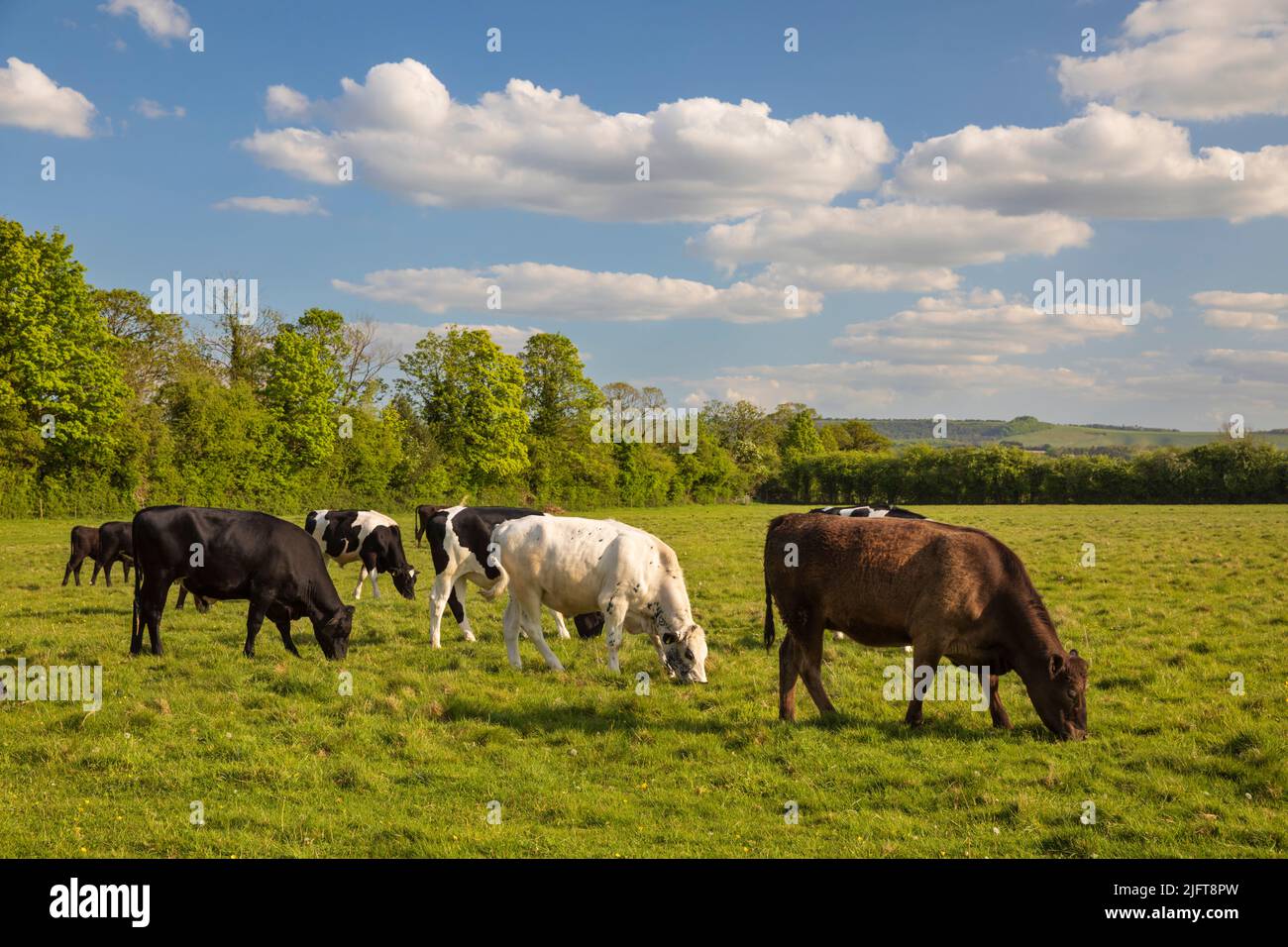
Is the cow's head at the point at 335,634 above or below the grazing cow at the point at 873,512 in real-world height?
below

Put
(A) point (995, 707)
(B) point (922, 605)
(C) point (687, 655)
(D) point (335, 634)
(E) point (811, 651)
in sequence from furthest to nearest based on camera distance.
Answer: (D) point (335, 634) → (C) point (687, 655) → (E) point (811, 651) → (A) point (995, 707) → (B) point (922, 605)

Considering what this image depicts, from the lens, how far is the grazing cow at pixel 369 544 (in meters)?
19.4

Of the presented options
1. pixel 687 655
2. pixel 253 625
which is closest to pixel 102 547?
pixel 253 625

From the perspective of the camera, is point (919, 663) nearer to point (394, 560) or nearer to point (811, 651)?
point (811, 651)

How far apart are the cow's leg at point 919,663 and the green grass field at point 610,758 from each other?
0.18 m

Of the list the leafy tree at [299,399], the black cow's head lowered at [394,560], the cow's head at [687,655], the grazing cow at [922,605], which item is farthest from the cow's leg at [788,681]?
the leafy tree at [299,399]

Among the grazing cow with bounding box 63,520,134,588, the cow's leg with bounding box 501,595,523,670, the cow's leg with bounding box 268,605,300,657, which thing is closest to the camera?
the cow's leg with bounding box 501,595,523,670

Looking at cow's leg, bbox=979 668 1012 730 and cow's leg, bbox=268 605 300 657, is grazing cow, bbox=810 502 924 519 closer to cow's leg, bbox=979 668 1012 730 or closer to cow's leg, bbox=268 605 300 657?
cow's leg, bbox=979 668 1012 730

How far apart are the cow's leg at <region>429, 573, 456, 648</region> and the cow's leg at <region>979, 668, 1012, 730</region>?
781 centimetres

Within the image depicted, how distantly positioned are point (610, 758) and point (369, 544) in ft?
42.1

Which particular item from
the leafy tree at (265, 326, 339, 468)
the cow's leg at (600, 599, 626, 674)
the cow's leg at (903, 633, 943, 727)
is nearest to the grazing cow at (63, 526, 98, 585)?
the cow's leg at (600, 599, 626, 674)

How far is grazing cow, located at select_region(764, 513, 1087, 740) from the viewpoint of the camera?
873 cm

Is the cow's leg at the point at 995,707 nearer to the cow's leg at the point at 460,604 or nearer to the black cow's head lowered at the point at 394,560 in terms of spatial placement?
the cow's leg at the point at 460,604

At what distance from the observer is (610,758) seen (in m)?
8.36
